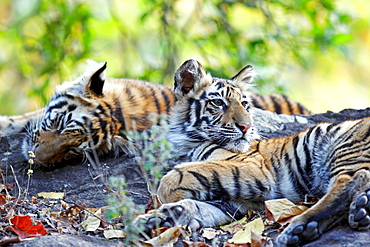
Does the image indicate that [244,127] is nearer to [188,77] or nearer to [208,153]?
[208,153]

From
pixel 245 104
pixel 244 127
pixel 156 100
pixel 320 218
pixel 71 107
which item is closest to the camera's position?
pixel 320 218

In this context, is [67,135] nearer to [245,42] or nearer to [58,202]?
[58,202]

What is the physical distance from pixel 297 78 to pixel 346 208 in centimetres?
1157

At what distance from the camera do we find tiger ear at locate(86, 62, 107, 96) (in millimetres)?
4914

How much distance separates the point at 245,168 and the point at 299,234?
0.95 m

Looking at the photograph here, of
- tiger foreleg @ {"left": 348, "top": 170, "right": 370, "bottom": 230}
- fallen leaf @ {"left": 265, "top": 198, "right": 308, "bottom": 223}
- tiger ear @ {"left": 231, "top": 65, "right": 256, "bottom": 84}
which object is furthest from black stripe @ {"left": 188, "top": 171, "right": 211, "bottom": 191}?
tiger ear @ {"left": 231, "top": 65, "right": 256, "bottom": 84}

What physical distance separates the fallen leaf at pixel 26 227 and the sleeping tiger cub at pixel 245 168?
0.60m

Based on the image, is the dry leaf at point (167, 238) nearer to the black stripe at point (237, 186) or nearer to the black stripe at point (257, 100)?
the black stripe at point (237, 186)

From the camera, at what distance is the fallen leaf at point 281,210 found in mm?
3150

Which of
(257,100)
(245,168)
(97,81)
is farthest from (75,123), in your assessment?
(257,100)

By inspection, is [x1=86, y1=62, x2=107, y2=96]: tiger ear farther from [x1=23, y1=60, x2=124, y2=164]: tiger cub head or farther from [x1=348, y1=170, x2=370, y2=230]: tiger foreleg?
[x1=348, y1=170, x2=370, y2=230]: tiger foreleg

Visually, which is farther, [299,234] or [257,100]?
[257,100]

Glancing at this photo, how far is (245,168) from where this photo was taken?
364 centimetres

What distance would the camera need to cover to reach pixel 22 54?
30.8 ft
